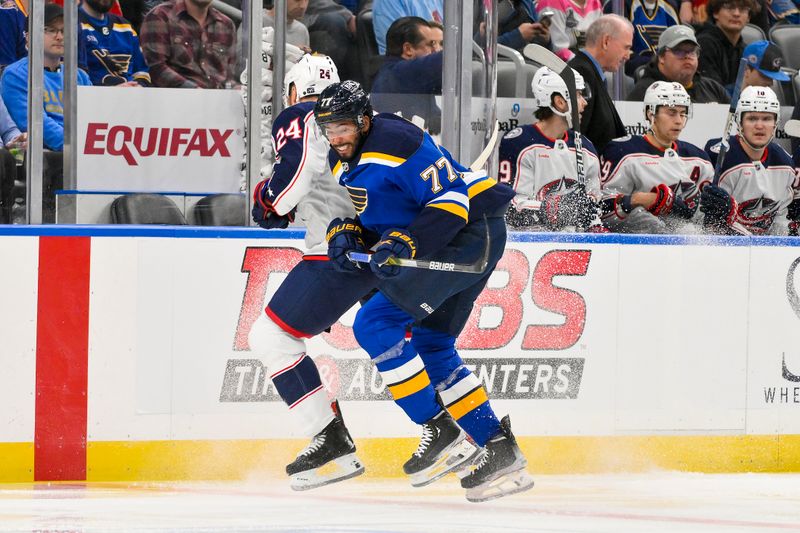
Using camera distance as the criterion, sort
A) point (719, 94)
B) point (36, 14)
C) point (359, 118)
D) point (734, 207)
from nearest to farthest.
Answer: point (359, 118) < point (36, 14) < point (734, 207) < point (719, 94)

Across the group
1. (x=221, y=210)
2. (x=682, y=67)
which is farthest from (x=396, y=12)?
(x=682, y=67)

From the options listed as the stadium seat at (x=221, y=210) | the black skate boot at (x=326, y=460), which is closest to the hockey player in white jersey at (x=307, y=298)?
the black skate boot at (x=326, y=460)

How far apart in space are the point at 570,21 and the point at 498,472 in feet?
10.7

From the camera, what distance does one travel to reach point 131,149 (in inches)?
196

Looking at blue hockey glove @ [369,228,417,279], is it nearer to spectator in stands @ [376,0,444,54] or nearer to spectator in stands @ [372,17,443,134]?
spectator in stands @ [372,17,443,134]

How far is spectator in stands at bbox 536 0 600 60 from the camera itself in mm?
6680

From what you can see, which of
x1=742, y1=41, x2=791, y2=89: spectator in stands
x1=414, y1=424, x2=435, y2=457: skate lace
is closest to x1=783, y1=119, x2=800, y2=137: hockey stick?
x1=742, y1=41, x2=791, y2=89: spectator in stands

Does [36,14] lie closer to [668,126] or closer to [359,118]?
[359,118]

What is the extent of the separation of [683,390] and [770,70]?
2248mm

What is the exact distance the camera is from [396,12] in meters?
5.07

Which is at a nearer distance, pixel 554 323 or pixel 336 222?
pixel 336 222

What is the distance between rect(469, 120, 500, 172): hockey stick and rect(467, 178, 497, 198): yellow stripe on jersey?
2.90 feet

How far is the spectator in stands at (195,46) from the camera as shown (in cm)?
504

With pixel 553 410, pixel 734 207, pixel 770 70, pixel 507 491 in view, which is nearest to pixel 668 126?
pixel 734 207
